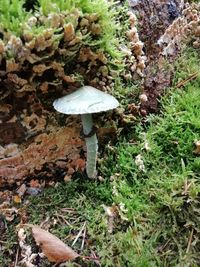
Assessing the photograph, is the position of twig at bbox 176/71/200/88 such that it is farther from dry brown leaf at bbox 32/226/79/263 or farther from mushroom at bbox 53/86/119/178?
dry brown leaf at bbox 32/226/79/263

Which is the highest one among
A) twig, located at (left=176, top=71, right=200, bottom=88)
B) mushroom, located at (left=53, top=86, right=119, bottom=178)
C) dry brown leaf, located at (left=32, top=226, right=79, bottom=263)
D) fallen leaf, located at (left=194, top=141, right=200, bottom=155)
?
mushroom, located at (left=53, top=86, right=119, bottom=178)

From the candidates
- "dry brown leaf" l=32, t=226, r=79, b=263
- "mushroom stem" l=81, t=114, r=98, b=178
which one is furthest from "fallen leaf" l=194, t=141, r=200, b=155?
"dry brown leaf" l=32, t=226, r=79, b=263

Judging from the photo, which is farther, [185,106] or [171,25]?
[171,25]

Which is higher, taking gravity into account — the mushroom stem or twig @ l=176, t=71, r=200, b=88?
twig @ l=176, t=71, r=200, b=88

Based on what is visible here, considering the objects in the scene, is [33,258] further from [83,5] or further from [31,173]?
[83,5]

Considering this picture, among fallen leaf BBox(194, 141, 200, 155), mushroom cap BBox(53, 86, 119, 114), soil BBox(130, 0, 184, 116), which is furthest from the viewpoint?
soil BBox(130, 0, 184, 116)

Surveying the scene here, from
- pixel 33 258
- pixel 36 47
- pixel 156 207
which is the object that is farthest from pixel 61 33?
pixel 33 258

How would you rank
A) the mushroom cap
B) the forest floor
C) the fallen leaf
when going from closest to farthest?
1. the mushroom cap
2. the forest floor
3. the fallen leaf
